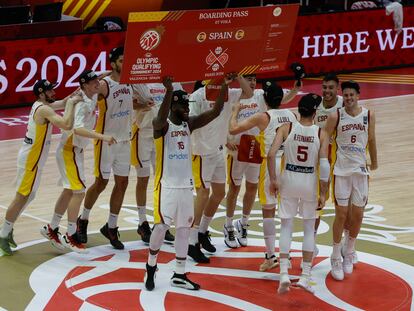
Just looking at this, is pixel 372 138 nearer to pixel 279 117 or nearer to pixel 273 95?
pixel 279 117

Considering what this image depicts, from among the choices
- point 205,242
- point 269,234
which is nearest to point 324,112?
point 269,234

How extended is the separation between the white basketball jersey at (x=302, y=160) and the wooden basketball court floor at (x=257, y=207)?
1.28m

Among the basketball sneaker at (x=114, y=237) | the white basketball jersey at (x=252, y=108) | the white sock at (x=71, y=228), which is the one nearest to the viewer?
the white sock at (x=71, y=228)

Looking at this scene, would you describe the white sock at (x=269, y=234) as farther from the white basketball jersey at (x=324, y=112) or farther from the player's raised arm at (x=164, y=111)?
the player's raised arm at (x=164, y=111)

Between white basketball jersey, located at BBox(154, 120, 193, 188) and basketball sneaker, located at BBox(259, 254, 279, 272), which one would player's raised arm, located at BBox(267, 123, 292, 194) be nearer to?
white basketball jersey, located at BBox(154, 120, 193, 188)

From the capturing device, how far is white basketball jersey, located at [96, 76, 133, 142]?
35.8ft

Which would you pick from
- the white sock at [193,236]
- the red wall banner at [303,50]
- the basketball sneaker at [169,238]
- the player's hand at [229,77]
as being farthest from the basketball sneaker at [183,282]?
the red wall banner at [303,50]

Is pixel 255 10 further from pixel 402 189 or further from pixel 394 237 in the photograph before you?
pixel 402 189

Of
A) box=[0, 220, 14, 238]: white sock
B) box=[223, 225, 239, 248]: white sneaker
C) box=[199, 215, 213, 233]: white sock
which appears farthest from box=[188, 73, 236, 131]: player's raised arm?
box=[0, 220, 14, 238]: white sock

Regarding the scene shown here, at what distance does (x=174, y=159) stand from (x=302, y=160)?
1245 mm

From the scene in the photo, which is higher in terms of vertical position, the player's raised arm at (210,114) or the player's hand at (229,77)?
the player's hand at (229,77)

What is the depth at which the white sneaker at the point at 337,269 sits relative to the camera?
10.1 metres

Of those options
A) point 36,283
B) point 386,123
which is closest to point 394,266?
point 36,283

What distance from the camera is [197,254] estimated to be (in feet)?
35.0
